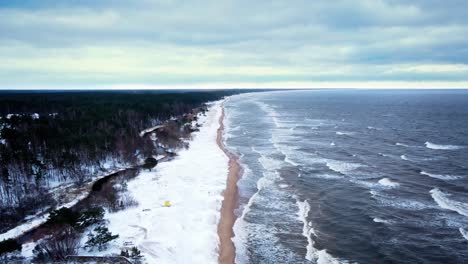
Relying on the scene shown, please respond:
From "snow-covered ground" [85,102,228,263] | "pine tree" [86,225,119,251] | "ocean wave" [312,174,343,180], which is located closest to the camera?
"pine tree" [86,225,119,251]

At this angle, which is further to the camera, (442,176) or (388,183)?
(442,176)

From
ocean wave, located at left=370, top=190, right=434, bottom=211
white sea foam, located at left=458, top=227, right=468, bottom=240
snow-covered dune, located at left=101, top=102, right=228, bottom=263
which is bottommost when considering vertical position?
snow-covered dune, located at left=101, top=102, right=228, bottom=263

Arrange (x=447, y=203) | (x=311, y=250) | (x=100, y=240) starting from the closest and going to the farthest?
(x=100, y=240) < (x=311, y=250) < (x=447, y=203)

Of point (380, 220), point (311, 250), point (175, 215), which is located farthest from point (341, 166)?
point (175, 215)

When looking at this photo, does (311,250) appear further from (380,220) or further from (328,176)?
(328,176)

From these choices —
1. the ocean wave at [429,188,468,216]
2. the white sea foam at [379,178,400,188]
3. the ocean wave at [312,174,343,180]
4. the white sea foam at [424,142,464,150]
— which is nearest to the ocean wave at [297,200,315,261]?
the ocean wave at [312,174,343,180]

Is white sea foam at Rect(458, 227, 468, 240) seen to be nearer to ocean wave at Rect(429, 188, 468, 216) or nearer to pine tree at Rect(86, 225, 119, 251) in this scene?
ocean wave at Rect(429, 188, 468, 216)

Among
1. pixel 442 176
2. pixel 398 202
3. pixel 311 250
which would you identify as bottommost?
pixel 311 250

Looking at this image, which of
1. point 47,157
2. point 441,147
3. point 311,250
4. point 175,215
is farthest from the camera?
point 441,147
